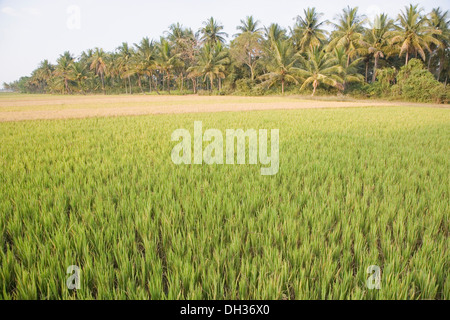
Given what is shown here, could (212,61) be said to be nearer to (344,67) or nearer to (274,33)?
(274,33)

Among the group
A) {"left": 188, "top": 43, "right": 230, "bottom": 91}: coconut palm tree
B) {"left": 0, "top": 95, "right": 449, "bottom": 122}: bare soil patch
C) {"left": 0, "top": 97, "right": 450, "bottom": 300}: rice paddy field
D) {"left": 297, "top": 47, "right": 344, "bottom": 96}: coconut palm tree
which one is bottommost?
{"left": 0, "top": 97, "right": 450, "bottom": 300}: rice paddy field

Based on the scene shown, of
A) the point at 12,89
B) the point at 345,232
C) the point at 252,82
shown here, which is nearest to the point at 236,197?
the point at 345,232

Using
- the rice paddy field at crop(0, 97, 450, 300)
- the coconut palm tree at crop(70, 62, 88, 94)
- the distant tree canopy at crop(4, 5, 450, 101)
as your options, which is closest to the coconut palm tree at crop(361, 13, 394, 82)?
the distant tree canopy at crop(4, 5, 450, 101)

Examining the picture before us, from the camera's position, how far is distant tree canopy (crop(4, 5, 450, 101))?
20.5 metres

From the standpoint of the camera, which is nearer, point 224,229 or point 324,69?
point 224,229

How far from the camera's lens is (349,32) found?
22875 mm

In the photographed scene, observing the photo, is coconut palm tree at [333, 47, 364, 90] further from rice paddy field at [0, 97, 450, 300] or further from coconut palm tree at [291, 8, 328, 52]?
rice paddy field at [0, 97, 450, 300]

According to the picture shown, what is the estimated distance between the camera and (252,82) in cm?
2903

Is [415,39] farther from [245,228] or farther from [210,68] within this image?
[245,228]

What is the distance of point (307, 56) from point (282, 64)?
5.24 meters

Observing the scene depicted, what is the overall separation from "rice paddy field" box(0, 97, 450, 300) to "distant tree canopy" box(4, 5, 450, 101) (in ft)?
66.0

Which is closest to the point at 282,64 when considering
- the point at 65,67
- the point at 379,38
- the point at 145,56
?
the point at 379,38

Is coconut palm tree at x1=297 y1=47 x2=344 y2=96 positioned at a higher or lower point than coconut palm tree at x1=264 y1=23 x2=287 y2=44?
lower

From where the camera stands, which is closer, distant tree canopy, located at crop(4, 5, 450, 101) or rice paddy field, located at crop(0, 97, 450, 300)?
rice paddy field, located at crop(0, 97, 450, 300)
